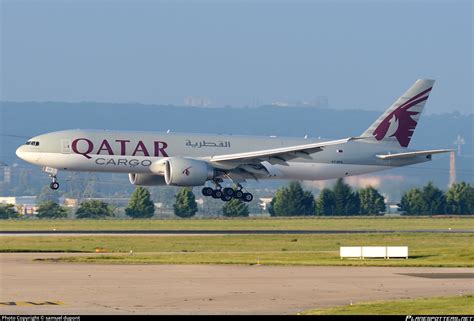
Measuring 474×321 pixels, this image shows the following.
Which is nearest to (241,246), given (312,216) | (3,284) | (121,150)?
(121,150)

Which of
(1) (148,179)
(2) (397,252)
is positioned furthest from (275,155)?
(2) (397,252)

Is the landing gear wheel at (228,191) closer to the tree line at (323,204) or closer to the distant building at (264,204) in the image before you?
the tree line at (323,204)

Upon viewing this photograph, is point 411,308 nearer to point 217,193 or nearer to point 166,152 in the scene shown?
point 166,152

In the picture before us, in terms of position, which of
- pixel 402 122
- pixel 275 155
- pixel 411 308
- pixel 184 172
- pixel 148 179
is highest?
pixel 402 122

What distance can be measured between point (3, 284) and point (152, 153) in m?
40.8

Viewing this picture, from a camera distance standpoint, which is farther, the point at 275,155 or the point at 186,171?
the point at 275,155

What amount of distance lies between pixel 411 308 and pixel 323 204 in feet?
233

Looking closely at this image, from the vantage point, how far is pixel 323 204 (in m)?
98.6

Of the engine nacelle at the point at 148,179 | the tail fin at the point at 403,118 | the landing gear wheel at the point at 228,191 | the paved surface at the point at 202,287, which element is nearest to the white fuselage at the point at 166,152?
the tail fin at the point at 403,118

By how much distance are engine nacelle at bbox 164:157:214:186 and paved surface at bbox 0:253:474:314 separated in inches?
1238

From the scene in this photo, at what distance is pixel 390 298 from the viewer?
3038 cm

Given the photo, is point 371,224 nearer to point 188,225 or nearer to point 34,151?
point 188,225

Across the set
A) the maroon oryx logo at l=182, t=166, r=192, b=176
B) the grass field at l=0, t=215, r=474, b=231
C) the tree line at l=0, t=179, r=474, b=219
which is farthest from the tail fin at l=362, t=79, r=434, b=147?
the maroon oryx logo at l=182, t=166, r=192, b=176

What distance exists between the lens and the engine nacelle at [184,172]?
7338 cm
